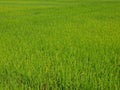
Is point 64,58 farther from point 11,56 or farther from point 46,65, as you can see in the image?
point 11,56

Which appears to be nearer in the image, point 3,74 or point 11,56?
point 3,74

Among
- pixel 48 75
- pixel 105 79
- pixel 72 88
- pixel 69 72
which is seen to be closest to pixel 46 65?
pixel 48 75

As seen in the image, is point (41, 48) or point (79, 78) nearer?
point (79, 78)

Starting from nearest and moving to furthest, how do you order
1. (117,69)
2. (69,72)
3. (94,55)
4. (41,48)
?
(69,72), (117,69), (94,55), (41,48)

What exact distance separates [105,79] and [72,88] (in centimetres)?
39

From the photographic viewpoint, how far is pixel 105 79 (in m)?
2.54

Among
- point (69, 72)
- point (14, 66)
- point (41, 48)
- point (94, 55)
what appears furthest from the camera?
point (41, 48)

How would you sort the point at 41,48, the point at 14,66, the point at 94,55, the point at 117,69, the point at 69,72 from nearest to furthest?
the point at 69,72, the point at 117,69, the point at 14,66, the point at 94,55, the point at 41,48

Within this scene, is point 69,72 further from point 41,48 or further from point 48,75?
point 41,48

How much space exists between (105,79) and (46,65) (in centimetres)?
Answer: 93

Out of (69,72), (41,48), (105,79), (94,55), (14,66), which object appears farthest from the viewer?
(41,48)

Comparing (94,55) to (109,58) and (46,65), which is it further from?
(46,65)

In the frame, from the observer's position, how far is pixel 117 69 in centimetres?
297

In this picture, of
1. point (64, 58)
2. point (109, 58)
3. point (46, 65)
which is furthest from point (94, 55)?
point (46, 65)
